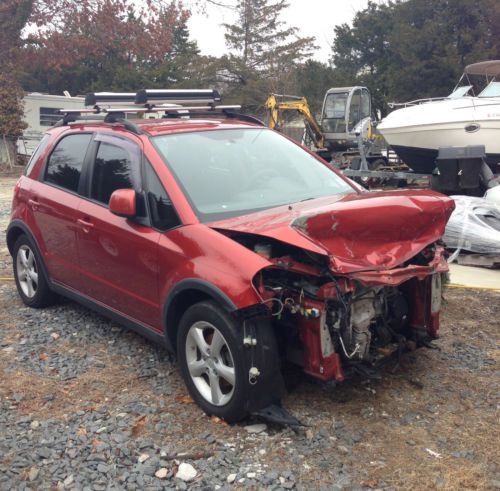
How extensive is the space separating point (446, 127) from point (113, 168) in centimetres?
836

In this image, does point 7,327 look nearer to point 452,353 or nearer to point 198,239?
point 198,239

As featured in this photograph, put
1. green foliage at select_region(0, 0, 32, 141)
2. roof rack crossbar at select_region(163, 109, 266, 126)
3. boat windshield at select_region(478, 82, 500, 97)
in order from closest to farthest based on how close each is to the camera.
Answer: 1. roof rack crossbar at select_region(163, 109, 266, 126)
2. boat windshield at select_region(478, 82, 500, 97)
3. green foliage at select_region(0, 0, 32, 141)

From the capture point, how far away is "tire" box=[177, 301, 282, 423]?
332 centimetres

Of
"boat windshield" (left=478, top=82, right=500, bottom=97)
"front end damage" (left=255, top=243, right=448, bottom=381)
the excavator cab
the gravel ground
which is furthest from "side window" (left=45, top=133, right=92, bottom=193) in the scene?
the excavator cab

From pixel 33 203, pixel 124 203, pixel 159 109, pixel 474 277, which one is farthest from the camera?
pixel 474 277

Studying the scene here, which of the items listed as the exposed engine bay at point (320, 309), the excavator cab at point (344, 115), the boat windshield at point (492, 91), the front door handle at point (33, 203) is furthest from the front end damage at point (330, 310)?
the excavator cab at point (344, 115)

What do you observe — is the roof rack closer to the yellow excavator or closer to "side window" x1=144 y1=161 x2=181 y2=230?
"side window" x1=144 y1=161 x2=181 y2=230

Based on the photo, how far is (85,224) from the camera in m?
4.61

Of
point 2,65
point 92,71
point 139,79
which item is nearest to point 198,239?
point 2,65

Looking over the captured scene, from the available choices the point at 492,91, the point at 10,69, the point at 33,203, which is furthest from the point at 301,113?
the point at 33,203

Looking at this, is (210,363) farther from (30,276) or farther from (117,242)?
(30,276)

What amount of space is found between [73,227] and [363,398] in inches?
104

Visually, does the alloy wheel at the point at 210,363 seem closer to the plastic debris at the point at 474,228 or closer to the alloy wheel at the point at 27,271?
the alloy wheel at the point at 27,271

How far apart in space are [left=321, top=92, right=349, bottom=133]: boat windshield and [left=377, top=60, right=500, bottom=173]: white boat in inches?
310
